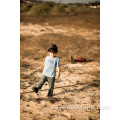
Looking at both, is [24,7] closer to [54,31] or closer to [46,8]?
[46,8]

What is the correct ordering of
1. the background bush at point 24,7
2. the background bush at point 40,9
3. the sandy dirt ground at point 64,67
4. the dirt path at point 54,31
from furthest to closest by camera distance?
the background bush at point 24,7
the background bush at point 40,9
the dirt path at point 54,31
the sandy dirt ground at point 64,67

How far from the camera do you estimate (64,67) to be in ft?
17.6

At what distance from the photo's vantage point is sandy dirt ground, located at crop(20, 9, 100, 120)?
3.17m

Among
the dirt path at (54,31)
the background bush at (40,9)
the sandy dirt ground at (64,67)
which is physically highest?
the background bush at (40,9)

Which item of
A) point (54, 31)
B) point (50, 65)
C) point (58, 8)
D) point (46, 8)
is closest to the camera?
point (50, 65)

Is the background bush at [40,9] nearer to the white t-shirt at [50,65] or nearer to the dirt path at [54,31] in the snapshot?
the dirt path at [54,31]

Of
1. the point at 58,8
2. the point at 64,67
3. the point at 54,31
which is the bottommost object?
the point at 64,67

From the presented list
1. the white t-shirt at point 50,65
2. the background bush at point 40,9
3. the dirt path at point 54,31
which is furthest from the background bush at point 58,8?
the white t-shirt at point 50,65

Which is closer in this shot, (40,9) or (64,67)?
(64,67)

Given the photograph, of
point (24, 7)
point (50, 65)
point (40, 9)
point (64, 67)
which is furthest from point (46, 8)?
point (50, 65)

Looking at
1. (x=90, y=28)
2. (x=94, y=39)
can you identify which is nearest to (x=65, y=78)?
(x=94, y=39)

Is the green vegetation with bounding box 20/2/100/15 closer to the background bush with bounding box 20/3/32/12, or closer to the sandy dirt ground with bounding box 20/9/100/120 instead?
the background bush with bounding box 20/3/32/12

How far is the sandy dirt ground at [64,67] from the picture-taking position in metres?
3.17

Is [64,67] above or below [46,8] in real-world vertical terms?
below
